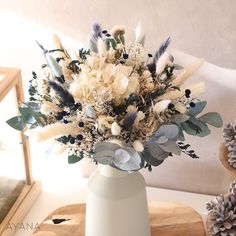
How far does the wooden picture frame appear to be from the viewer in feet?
3.48

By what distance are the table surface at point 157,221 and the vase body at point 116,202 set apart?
150 mm

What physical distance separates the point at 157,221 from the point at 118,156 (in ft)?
1.17

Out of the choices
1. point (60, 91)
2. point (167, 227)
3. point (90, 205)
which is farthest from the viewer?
point (167, 227)

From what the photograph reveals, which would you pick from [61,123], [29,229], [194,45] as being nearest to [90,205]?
[61,123]

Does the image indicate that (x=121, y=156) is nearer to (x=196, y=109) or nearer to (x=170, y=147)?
(x=170, y=147)

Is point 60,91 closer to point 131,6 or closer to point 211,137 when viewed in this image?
point 131,6

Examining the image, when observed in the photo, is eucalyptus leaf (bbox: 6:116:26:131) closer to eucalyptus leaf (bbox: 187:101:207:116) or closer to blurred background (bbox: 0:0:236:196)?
blurred background (bbox: 0:0:236:196)

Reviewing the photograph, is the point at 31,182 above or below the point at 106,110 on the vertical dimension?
below

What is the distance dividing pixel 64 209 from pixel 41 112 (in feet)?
1.18

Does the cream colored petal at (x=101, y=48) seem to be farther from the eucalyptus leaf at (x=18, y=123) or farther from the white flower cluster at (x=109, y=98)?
the eucalyptus leaf at (x=18, y=123)

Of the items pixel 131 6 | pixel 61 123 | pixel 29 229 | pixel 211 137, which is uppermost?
pixel 131 6

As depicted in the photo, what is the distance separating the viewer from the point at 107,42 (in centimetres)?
85

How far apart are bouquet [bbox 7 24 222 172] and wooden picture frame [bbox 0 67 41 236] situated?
240 mm

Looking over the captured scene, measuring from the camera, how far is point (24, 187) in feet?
4.00
